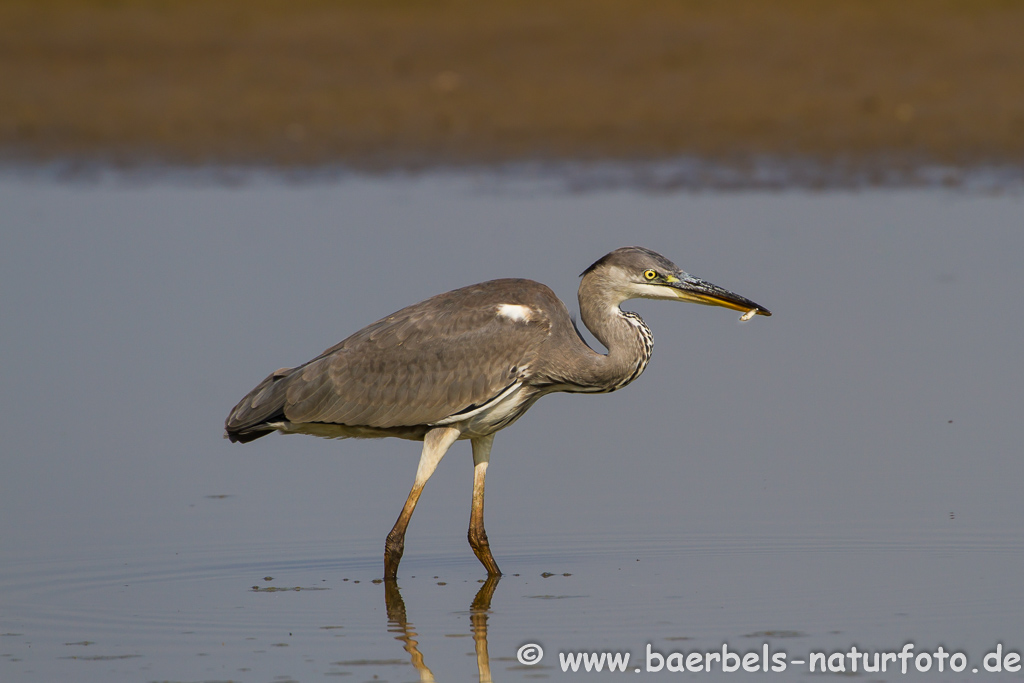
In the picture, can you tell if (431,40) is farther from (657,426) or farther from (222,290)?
(657,426)

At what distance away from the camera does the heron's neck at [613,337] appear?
26.3 feet

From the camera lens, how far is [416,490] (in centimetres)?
813

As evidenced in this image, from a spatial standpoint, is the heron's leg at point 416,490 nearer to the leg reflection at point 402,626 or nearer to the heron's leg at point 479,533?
the leg reflection at point 402,626

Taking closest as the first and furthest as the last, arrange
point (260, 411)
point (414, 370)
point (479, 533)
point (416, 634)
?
point (416, 634), point (479, 533), point (414, 370), point (260, 411)

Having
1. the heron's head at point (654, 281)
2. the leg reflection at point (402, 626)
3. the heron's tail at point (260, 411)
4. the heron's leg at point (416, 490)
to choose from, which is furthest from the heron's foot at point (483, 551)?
the heron's head at point (654, 281)

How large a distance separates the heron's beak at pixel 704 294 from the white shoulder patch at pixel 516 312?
721 millimetres

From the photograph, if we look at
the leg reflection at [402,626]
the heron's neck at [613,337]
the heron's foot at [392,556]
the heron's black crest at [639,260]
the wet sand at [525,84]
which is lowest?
the leg reflection at [402,626]

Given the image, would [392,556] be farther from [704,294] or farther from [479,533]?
[704,294]

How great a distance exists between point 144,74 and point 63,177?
4.15 metres

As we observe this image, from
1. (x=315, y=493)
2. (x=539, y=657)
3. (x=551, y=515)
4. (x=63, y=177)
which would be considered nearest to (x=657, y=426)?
(x=551, y=515)

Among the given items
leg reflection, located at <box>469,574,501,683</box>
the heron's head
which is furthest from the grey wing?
leg reflection, located at <box>469,574,501,683</box>

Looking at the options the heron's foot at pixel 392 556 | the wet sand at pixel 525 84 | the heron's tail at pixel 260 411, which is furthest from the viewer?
the wet sand at pixel 525 84

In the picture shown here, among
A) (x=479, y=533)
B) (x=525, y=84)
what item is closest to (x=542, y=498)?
(x=479, y=533)

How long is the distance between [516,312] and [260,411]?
1452 mm
